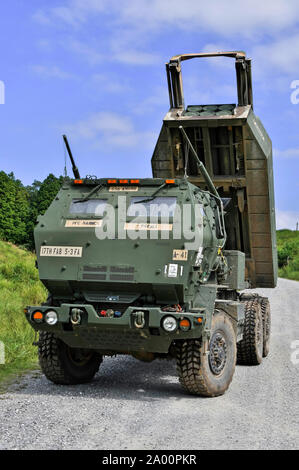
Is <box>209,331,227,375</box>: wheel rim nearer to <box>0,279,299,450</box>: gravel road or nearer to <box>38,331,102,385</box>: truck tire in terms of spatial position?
<box>0,279,299,450</box>: gravel road

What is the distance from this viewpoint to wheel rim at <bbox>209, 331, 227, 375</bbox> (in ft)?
24.7

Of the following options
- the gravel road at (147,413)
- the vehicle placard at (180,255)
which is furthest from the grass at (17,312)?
the vehicle placard at (180,255)

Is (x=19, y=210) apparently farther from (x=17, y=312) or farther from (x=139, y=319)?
(x=139, y=319)

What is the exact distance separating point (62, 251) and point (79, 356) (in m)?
1.62

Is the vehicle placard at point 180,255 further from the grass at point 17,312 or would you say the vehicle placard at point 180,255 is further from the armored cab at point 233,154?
the grass at point 17,312

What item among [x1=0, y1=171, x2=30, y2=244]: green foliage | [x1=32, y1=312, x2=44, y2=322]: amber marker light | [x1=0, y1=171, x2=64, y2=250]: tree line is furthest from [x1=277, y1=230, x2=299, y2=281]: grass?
[x1=32, y1=312, x2=44, y2=322]: amber marker light

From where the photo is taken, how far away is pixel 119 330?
7.12 meters

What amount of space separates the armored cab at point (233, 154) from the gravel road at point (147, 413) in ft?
7.60

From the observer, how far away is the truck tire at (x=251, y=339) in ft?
31.8

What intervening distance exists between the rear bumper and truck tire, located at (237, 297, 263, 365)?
8.53ft

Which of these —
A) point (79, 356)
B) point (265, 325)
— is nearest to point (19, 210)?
point (265, 325)

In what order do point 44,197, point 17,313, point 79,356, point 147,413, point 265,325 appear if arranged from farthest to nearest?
point 44,197, point 17,313, point 265,325, point 79,356, point 147,413

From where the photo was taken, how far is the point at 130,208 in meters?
7.56
